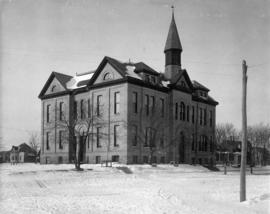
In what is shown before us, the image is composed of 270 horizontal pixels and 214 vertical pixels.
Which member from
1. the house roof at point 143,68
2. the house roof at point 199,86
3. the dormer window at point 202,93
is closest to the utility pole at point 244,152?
the house roof at point 143,68

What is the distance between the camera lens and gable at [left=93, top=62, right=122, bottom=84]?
4472 cm

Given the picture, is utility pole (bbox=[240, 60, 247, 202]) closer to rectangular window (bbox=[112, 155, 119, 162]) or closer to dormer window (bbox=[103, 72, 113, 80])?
rectangular window (bbox=[112, 155, 119, 162])

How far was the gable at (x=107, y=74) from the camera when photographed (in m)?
44.7

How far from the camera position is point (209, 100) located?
59281mm

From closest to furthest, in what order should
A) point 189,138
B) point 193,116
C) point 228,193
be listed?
point 228,193
point 189,138
point 193,116

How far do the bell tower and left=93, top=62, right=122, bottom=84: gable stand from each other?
10300mm

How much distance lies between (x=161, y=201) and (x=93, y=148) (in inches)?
1271

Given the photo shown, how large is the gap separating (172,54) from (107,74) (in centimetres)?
1152

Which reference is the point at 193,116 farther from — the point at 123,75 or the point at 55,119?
the point at 55,119

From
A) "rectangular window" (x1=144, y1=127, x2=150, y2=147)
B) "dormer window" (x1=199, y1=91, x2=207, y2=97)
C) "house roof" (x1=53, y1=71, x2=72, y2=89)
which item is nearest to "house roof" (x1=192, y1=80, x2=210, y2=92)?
"dormer window" (x1=199, y1=91, x2=207, y2=97)

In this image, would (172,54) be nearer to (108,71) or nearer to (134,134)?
(108,71)

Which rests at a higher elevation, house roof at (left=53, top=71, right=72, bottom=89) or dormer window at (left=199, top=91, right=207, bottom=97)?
house roof at (left=53, top=71, right=72, bottom=89)

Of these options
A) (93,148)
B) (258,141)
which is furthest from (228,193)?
(258,141)

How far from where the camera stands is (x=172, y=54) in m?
52.6
